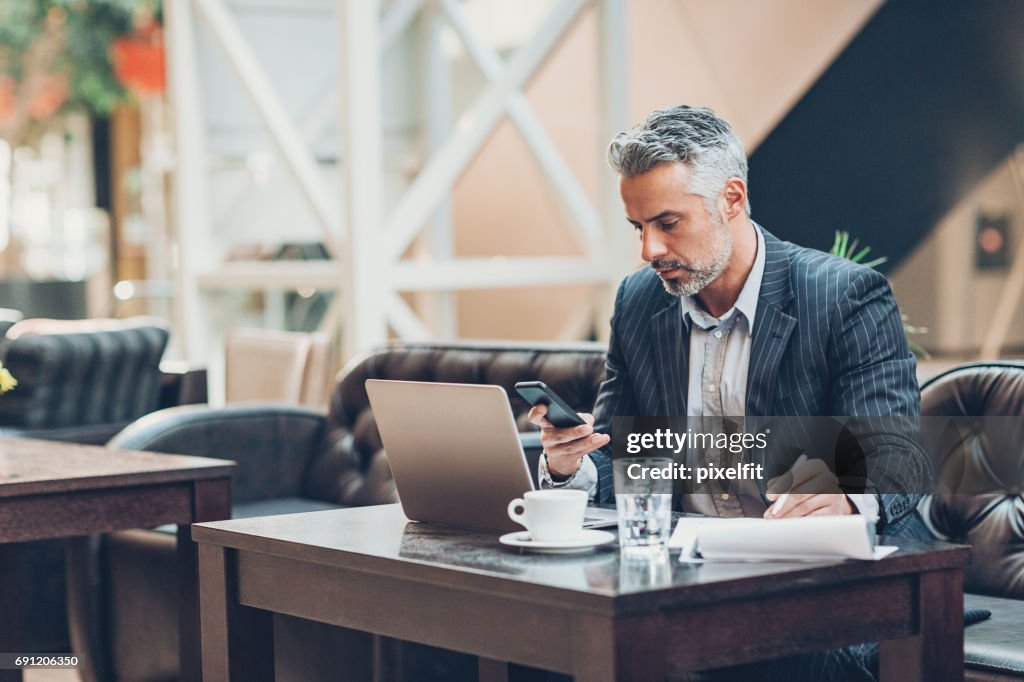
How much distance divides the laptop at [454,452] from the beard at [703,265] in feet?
1.36

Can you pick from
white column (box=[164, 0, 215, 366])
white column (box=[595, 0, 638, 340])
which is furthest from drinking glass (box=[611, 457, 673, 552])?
white column (box=[164, 0, 215, 366])

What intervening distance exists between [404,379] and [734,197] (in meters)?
1.86

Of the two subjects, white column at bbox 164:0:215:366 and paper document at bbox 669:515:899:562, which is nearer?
paper document at bbox 669:515:899:562

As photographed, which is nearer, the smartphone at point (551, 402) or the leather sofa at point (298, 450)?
the smartphone at point (551, 402)

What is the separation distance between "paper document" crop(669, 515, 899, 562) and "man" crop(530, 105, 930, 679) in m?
0.42

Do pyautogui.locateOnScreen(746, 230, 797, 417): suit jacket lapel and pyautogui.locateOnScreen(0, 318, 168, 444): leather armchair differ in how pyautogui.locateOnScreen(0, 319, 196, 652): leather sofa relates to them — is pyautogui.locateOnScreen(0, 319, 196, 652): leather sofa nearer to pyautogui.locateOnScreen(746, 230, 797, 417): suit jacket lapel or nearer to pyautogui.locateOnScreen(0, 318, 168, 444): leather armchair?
pyautogui.locateOnScreen(0, 318, 168, 444): leather armchair

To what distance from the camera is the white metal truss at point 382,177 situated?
5.83m

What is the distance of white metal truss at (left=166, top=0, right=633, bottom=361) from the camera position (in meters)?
5.83

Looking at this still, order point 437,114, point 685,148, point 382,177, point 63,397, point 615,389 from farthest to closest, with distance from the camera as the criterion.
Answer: point 437,114 → point 382,177 → point 63,397 → point 615,389 → point 685,148

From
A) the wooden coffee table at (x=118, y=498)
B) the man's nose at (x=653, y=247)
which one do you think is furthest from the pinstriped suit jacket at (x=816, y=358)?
the wooden coffee table at (x=118, y=498)

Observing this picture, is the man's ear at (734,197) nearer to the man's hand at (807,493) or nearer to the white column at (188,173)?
the man's hand at (807,493)

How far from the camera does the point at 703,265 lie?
8.20 feet

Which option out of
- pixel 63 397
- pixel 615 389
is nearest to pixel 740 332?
pixel 615 389

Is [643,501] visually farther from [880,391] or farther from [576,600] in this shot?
[880,391]
